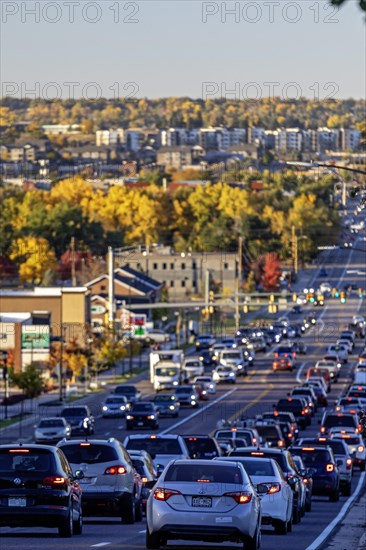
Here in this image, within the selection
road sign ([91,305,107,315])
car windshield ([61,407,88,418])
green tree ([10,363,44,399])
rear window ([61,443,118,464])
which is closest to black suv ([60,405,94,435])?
car windshield ([61,407,88,418])

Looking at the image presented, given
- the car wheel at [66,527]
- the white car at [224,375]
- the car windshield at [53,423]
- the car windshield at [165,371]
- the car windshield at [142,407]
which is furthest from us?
the white car at [224,375]

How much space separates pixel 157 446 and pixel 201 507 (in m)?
15.5

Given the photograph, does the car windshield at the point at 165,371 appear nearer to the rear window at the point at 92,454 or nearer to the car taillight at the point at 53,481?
the rear window at the point at 92,454

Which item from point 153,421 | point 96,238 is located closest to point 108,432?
point 153,421

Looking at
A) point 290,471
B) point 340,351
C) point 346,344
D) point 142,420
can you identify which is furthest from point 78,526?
point 346,344

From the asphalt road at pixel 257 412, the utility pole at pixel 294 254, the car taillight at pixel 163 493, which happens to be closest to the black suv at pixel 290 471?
the asphalt road at pixel 257 412

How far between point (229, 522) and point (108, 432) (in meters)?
44.1

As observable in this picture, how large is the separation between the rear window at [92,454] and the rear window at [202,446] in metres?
11.7

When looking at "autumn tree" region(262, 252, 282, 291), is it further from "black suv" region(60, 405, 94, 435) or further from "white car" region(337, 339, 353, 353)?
"black suv" region(60, 405, 94, 435)

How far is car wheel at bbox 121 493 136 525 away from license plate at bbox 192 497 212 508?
6997mm

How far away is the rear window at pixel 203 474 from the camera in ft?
68.4

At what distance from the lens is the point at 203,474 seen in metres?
20.9

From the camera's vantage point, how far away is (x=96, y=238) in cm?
17125

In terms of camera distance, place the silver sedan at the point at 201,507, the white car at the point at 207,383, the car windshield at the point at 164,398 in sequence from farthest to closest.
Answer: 1. the white car at the point at 207,383
2. the car windshield at the point at 164,398
3. the silver sedan at the point at 201,507
